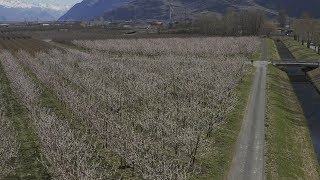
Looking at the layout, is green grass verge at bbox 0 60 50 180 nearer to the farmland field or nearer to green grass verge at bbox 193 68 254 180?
the farmland field

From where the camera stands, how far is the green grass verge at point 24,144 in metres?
41.7

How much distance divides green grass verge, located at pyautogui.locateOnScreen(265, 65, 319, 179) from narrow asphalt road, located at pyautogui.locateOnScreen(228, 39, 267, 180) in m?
0.87

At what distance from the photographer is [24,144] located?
50.3 m

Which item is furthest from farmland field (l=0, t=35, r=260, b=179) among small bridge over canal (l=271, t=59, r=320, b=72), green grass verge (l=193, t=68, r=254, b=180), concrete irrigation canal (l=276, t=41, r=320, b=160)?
small bridge over canal (l=271, t=59, r=320, b=72)

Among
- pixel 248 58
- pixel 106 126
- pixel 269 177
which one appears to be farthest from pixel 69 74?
pixel 248 58

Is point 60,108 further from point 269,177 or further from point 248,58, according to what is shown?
point 248,58

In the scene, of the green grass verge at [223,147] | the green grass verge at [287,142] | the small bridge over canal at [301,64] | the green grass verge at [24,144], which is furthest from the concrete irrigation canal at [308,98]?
the green grass verge at [24,144]

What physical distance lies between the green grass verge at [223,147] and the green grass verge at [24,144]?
614 inches

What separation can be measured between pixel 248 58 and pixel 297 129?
76.1 meters

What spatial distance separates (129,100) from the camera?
210 ft

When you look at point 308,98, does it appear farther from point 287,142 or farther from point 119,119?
point 119,119

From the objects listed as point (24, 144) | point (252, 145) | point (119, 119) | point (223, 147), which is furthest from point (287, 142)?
point (24, 144)

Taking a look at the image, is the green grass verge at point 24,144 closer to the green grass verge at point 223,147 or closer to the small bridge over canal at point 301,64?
the green grass verge at point 223,147

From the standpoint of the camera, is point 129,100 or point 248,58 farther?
point 248,58
